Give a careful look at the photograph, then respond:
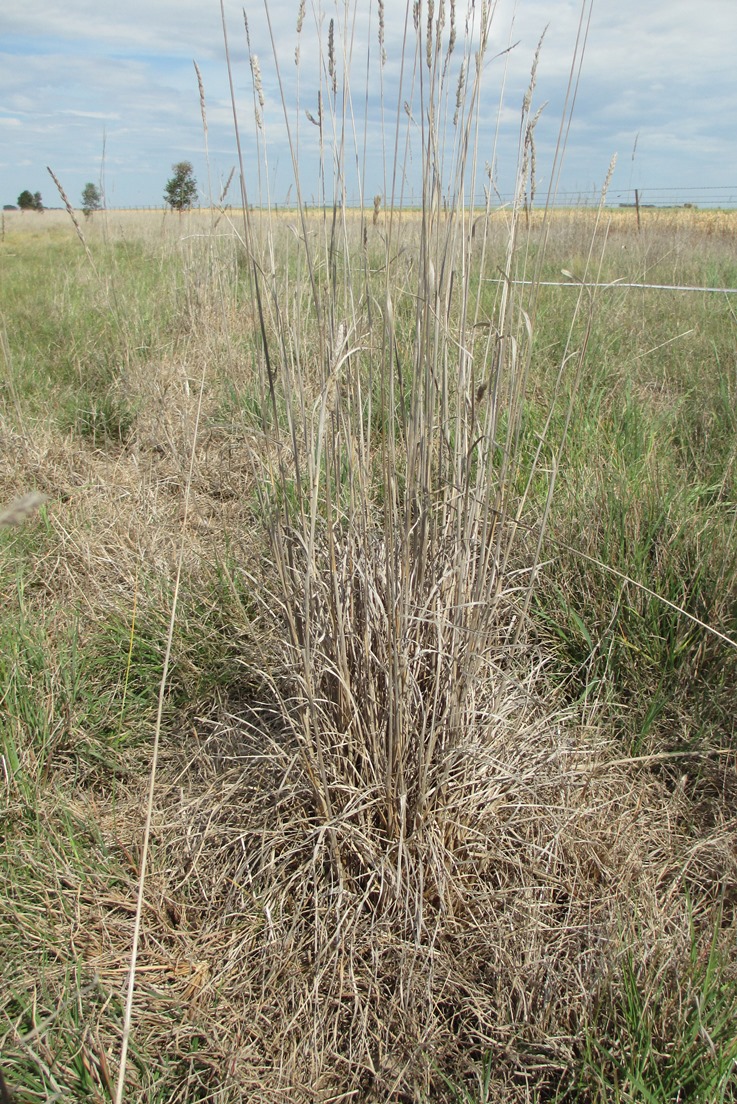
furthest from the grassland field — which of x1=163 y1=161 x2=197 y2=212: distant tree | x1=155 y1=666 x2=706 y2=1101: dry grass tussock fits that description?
x1=163 y1=161 x2=197 y2=212: distant tree

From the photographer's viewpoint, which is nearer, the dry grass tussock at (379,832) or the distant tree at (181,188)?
the dry grass tussock at (379,832)

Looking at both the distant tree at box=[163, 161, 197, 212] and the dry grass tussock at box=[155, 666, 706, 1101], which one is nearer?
the dry grass tussock at box=[155, 666, 706, 1101]

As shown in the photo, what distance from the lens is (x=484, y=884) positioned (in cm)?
135

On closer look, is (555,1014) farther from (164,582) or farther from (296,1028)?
(164,582)

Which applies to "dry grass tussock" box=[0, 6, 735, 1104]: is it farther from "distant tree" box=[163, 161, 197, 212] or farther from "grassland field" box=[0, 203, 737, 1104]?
"distant tree" box=[163, 161, 197, 212]

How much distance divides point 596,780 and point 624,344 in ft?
9.04

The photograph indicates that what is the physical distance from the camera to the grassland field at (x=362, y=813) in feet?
3.67

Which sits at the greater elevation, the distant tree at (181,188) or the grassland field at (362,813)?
the distant tree at (181,188)

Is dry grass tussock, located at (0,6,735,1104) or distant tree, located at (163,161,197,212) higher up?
distant tree, located at (163,161,197,212)

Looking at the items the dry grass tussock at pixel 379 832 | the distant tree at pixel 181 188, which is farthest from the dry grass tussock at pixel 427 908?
the distant tree at pixel 181 188

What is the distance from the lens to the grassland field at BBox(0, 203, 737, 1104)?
1.12 metres

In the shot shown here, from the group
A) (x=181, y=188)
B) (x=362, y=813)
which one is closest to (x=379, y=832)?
(x=362, y=813)

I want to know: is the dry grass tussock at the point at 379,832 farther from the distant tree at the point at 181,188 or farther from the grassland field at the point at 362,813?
the distant tree at the point at 181,188

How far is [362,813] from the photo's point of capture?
134 centimetres
